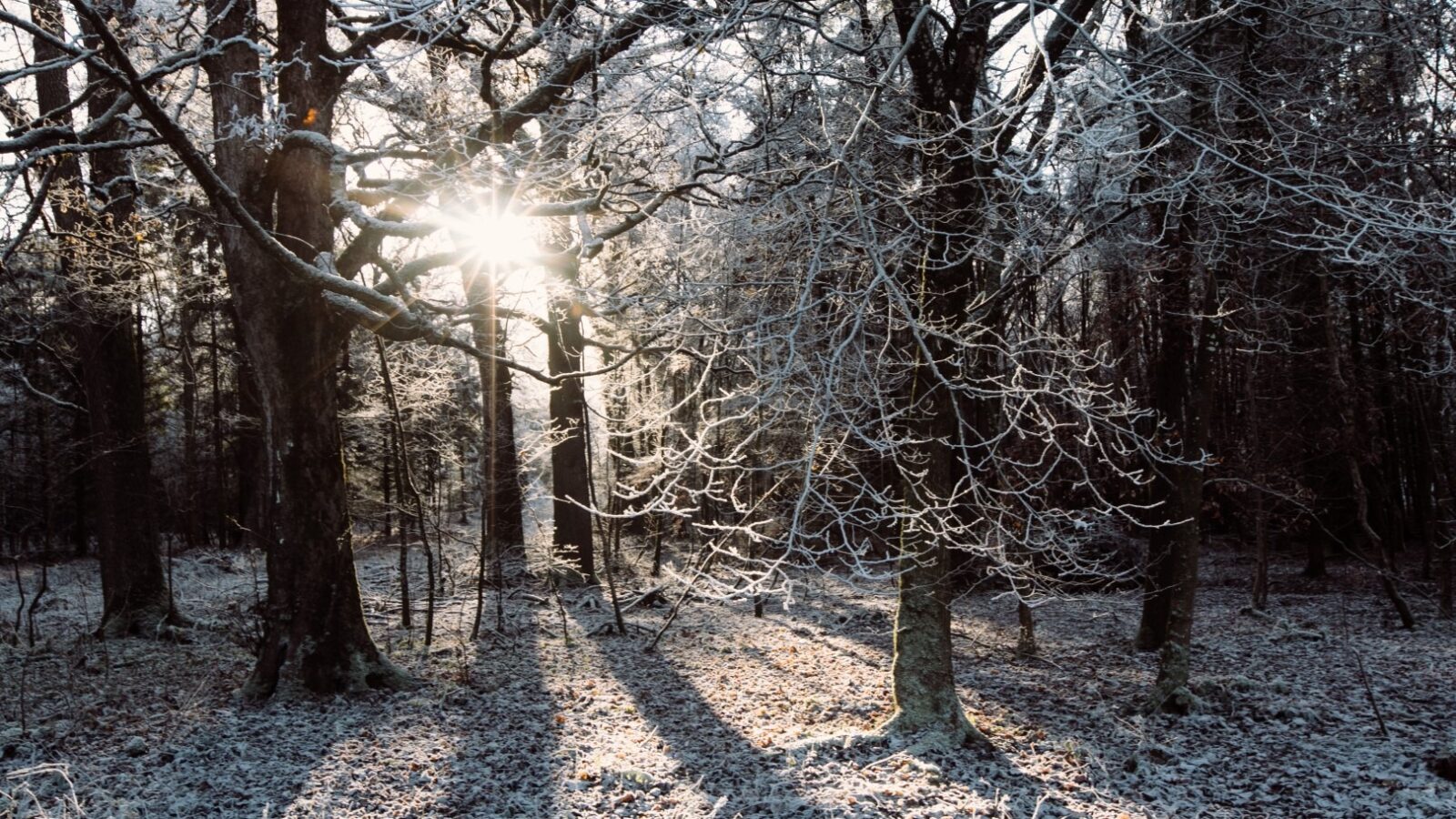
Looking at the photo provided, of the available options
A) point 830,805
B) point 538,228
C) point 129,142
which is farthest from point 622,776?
point 129,142

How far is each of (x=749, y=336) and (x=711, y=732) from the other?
3.61 m

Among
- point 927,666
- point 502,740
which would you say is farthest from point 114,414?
point 927,666

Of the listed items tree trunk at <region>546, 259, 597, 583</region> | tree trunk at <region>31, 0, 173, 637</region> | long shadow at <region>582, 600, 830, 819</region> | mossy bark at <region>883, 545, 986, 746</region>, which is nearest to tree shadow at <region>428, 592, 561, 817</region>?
long shadow at <region>582, 600, 830, 819</region>

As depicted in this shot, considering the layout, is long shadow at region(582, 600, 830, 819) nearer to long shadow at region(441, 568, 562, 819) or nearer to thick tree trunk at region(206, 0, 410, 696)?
long shadow at region(441, 568, 562, 819)

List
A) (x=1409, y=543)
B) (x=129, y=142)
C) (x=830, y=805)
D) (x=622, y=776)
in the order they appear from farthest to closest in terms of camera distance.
Answer: (x=1409, y=543) → (x=129, y=142) → (x=622, y=776) → (x=830, y=805)

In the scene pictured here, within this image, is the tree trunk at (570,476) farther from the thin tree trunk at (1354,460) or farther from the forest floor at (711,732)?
the thin tree trunk at (1354,460)

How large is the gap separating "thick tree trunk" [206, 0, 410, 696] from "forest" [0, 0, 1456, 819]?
0.03 m

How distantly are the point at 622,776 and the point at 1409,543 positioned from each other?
66.6 feet

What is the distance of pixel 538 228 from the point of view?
809 cm

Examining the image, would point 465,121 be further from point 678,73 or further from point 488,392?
point 488,392

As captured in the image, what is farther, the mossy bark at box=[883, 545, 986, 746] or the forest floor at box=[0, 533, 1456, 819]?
the mossy bark at box=[883, 545, 986, 746]

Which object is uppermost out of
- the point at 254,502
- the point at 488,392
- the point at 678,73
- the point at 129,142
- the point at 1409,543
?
the point at 129,142

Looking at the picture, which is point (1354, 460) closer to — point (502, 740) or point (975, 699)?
point (975, 699)

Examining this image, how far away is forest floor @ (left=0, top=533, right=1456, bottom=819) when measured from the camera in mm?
5305
